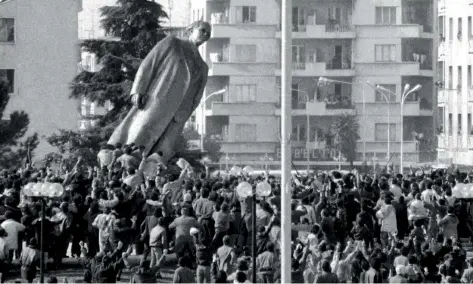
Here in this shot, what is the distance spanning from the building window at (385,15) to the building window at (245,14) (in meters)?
7.17

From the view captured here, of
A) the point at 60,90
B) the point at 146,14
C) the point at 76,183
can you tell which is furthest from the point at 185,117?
the point at 60,90

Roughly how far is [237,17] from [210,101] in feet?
A: 16.5

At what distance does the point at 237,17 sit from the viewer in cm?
11406

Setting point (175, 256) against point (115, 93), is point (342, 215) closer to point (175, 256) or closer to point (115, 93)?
point (175, 256)

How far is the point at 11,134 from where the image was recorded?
68.8 m

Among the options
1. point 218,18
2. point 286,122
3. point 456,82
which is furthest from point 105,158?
point 218,18

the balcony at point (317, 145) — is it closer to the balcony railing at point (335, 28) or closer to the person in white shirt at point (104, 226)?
the balcony railing at point (335, 28)

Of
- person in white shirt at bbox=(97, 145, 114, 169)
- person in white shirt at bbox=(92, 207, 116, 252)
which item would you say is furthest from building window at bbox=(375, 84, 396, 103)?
person in white shirt at bbox=(92, 207, 116, 252)

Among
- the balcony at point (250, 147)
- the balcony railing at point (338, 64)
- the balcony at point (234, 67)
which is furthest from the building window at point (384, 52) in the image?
the balcony at point (250, 147)

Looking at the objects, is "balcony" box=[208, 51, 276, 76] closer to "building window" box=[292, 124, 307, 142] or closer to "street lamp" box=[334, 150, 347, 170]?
"building window" box=[292, 124, 307, 142]

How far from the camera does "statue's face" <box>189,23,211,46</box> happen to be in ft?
158

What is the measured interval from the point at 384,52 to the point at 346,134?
6.22 meters

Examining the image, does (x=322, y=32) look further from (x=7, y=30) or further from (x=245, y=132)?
(x=7, y=30)

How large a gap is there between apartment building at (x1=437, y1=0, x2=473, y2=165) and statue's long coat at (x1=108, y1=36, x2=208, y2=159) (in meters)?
46.4
